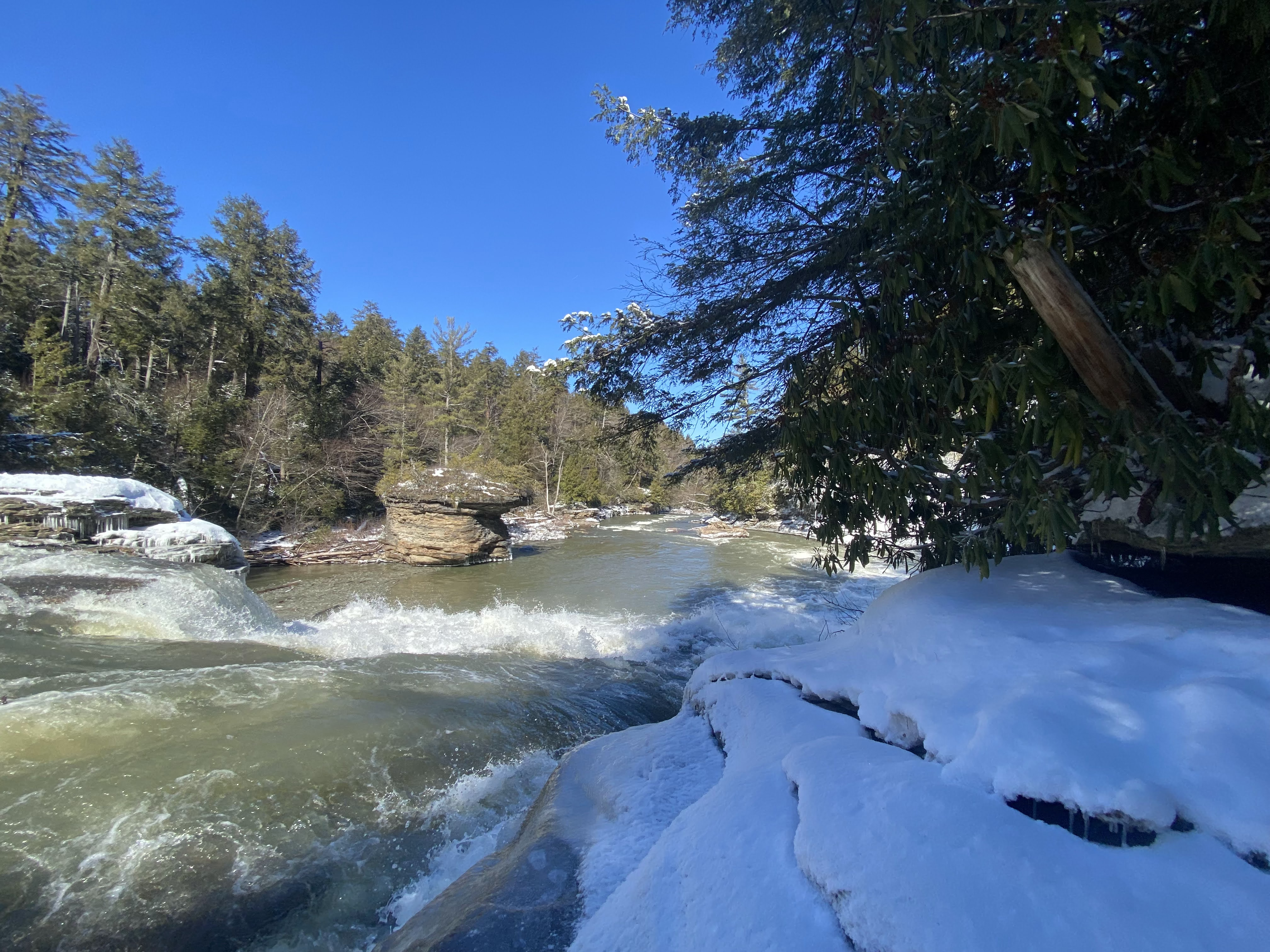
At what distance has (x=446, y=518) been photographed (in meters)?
17.7

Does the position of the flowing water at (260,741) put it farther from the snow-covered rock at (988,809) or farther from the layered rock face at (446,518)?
the layered rock face at (446,518)

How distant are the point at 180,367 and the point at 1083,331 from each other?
28581 mm

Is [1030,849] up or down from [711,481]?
down

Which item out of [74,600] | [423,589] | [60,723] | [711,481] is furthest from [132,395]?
[711,481]

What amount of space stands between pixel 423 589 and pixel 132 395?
1130 cm

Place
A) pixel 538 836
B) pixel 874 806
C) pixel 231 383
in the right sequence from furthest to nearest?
pixel 231 383, pixel 538 836, pixel 874 806

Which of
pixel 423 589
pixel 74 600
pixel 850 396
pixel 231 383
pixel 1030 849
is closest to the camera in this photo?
pixel 1030 849

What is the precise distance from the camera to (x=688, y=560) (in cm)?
1656

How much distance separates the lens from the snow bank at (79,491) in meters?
8.70

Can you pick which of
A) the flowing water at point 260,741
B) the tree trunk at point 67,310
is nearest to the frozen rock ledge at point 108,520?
the flowing water at point 260,741

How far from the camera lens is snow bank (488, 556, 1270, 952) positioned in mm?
1230

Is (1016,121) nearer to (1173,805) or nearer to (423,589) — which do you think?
(1173,805)

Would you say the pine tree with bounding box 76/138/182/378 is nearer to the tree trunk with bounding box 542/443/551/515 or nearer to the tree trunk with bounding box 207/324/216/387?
the tree trunk with bounding box 207/324/216/387

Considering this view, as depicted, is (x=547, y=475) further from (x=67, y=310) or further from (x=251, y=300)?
(x=67, y=310)
